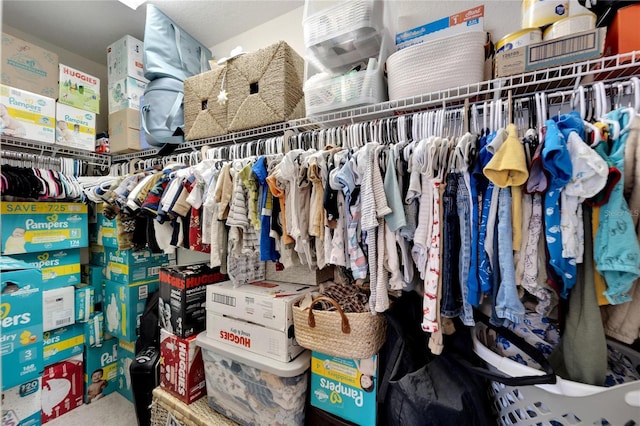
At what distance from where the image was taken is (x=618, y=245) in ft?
1.91

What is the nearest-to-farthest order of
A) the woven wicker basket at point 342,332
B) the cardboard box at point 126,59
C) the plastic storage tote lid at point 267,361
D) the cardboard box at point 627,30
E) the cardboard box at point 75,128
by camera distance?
the cardboard box at point 627,30 < the woven wicker basket at point 342,332 < the plastic storage tote lid at point 267,361 < the cardboard box at point 75,128 < the cardboard box at point 126,59

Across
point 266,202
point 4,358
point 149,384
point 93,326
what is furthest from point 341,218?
point 93,326

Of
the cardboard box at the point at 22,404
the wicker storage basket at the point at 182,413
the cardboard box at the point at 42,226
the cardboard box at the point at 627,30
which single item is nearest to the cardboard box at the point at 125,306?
the cardboard box at the point at 42,226

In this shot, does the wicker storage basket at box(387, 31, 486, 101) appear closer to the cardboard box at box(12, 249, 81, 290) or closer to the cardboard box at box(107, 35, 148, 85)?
the cardboard box at box(107, 35, 148, 85)

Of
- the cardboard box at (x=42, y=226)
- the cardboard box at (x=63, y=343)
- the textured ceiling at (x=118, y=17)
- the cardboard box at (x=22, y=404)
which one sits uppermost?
the textured ceiling at (x=118, y=17)

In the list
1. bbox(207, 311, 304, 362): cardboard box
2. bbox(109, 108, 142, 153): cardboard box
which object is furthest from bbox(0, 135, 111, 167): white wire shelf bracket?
bbox(207, 311, 304, 362): cardboard box

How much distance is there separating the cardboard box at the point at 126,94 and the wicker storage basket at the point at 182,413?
1913mm

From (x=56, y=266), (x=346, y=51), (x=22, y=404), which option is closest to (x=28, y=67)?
(x=56, y=266)

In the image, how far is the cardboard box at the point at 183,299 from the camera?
4.46 feet

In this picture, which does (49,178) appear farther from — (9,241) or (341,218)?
(341,218)

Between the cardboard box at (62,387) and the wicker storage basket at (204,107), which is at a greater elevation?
the wicker storage basket at (204,107)

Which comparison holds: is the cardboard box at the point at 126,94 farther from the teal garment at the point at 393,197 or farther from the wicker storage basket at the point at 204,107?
the teal garment at the point at 393,197

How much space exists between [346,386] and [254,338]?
16.3 inches

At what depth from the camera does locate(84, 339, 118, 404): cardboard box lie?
185cm
